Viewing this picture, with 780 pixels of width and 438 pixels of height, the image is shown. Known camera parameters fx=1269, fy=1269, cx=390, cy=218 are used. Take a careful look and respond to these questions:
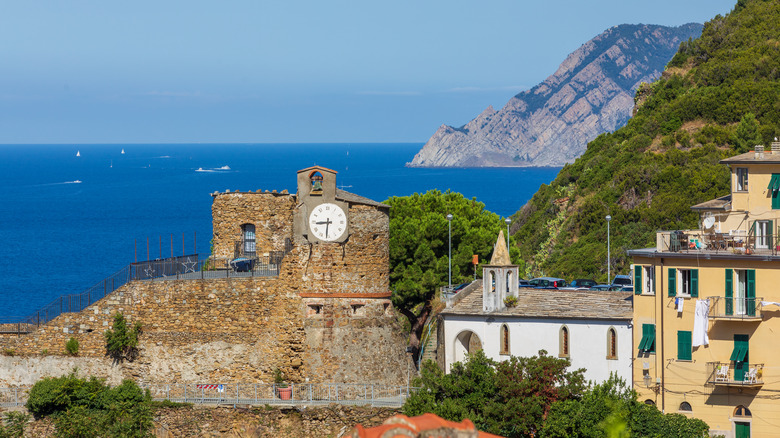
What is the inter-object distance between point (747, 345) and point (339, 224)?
1660 centimetres

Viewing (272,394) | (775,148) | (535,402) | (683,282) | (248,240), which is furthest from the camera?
(248,240)

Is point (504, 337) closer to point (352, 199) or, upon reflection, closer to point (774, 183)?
point (352, 199)

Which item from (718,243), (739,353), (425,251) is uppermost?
(718,243)

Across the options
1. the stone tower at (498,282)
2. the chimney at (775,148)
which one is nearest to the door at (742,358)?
the chimney at (775,148)

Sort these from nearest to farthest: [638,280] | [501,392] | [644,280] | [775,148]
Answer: [501,392] → [644,280] → [638,280] → [775,148]

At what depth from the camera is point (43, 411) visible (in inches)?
2005

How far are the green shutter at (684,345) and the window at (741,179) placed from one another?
6.95m

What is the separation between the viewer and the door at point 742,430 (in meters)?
45.9

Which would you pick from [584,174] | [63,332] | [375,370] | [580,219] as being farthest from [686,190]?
[63,332]

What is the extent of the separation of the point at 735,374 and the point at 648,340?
3446 millimetres

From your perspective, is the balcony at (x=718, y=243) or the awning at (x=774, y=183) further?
the awning at (x=774, y=183)

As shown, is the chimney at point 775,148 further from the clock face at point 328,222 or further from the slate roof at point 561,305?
the clock face at point 328,222

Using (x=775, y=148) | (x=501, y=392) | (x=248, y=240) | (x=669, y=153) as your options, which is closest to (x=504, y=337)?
(x=501, y=392)

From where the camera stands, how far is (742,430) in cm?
4597
